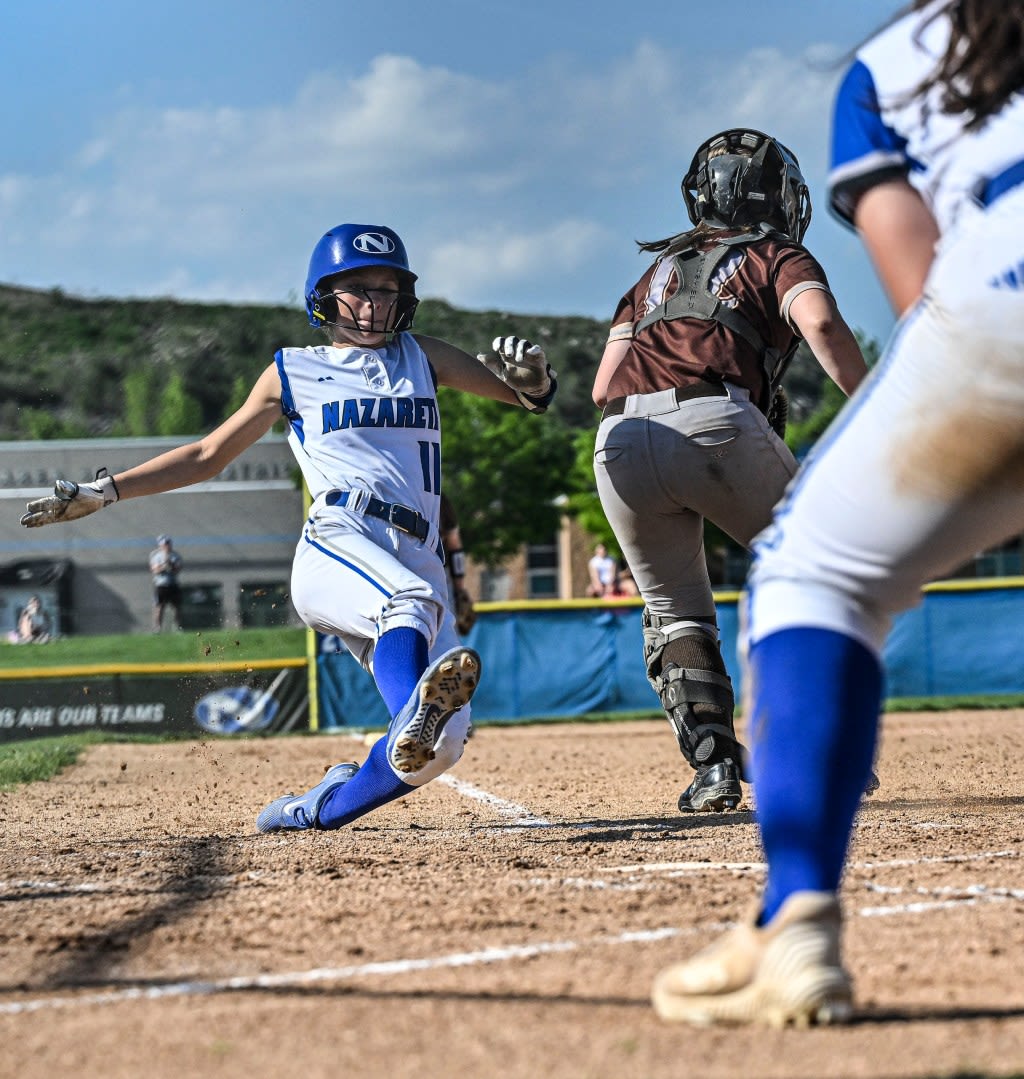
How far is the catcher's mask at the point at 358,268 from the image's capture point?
4867 mm

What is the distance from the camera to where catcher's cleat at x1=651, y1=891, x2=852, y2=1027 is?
2051 millimetres

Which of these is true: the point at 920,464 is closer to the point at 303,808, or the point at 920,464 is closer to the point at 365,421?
the point at 365,421

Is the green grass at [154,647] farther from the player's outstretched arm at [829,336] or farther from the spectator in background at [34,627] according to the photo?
the player's outstretched arm at [829,336]

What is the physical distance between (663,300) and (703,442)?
604 millimetres

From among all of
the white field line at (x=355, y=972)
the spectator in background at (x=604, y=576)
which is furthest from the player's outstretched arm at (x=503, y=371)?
the spectator in background at (x=604, y=576)

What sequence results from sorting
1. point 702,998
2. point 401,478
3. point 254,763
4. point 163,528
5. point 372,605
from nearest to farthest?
point 702,998 → point 372,605 → point 401,478 → point 254,763 → point 163,528

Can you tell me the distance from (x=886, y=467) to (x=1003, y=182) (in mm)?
449

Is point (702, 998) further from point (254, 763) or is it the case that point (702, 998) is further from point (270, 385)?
point (254, 763)

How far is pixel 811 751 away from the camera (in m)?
2.13

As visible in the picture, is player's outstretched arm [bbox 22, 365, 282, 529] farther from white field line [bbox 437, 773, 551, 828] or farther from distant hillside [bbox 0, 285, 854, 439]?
distant hillside [bbox 0, 285, 854, 439]

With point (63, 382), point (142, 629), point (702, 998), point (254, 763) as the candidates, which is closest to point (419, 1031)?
point (702, 998)

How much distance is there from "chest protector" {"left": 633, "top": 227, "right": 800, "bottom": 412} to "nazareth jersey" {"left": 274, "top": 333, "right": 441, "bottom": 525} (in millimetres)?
882

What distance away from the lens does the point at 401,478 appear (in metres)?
4.72

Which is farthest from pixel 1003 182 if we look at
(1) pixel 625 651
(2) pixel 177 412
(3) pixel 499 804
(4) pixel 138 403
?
(4) pixel 138 403
